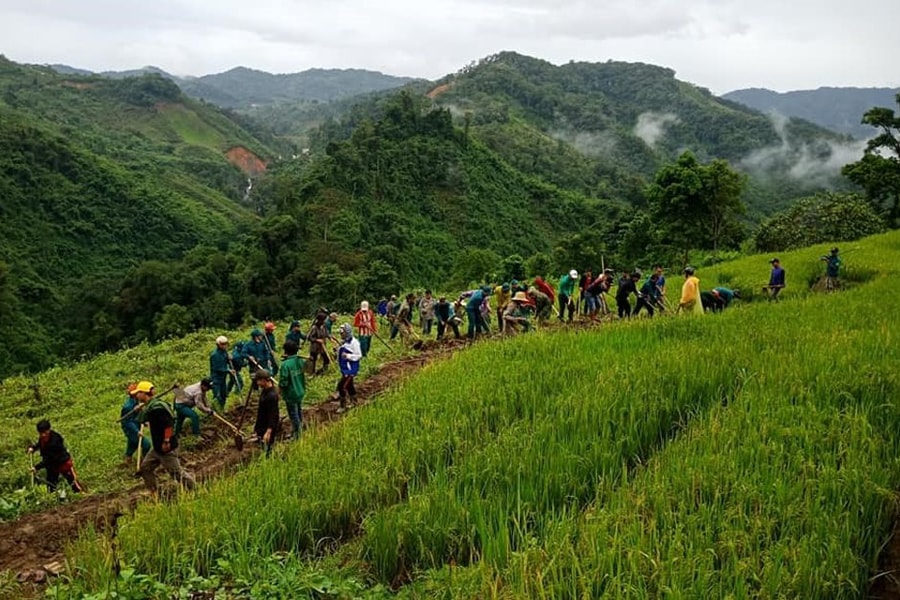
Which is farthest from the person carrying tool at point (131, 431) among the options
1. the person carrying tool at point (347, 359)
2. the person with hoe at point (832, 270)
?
the person with hoe at point (832, 270)

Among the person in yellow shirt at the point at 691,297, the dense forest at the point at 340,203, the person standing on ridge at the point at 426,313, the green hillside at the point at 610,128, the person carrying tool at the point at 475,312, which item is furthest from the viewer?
the green hillside at the point at 610,128

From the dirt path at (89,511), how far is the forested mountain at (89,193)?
2989 centimetres

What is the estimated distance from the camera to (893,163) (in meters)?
27.5

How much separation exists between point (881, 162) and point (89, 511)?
102 ft

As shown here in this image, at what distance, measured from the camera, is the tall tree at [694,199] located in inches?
1027

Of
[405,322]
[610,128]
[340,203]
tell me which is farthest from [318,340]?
[610,128]

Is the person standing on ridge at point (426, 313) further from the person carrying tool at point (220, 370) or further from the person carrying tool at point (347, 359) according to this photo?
the person carrying tool at point (347, 359)

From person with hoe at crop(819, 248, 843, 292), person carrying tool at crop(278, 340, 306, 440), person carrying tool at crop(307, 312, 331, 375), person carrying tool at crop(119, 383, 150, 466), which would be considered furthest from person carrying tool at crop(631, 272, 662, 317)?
person carrying tool at crop(119, 383, 150, 466)

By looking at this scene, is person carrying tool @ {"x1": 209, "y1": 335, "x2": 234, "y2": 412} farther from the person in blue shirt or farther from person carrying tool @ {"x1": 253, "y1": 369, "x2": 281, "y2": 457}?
the person in blue shirt

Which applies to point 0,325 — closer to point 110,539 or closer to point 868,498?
point 110,539

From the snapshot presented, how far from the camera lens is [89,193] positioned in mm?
64688

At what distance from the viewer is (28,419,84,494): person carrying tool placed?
7.95 meters

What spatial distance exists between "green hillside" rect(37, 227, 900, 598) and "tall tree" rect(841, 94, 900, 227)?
23.5 meters

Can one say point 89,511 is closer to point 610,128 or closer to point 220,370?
point 220,370
